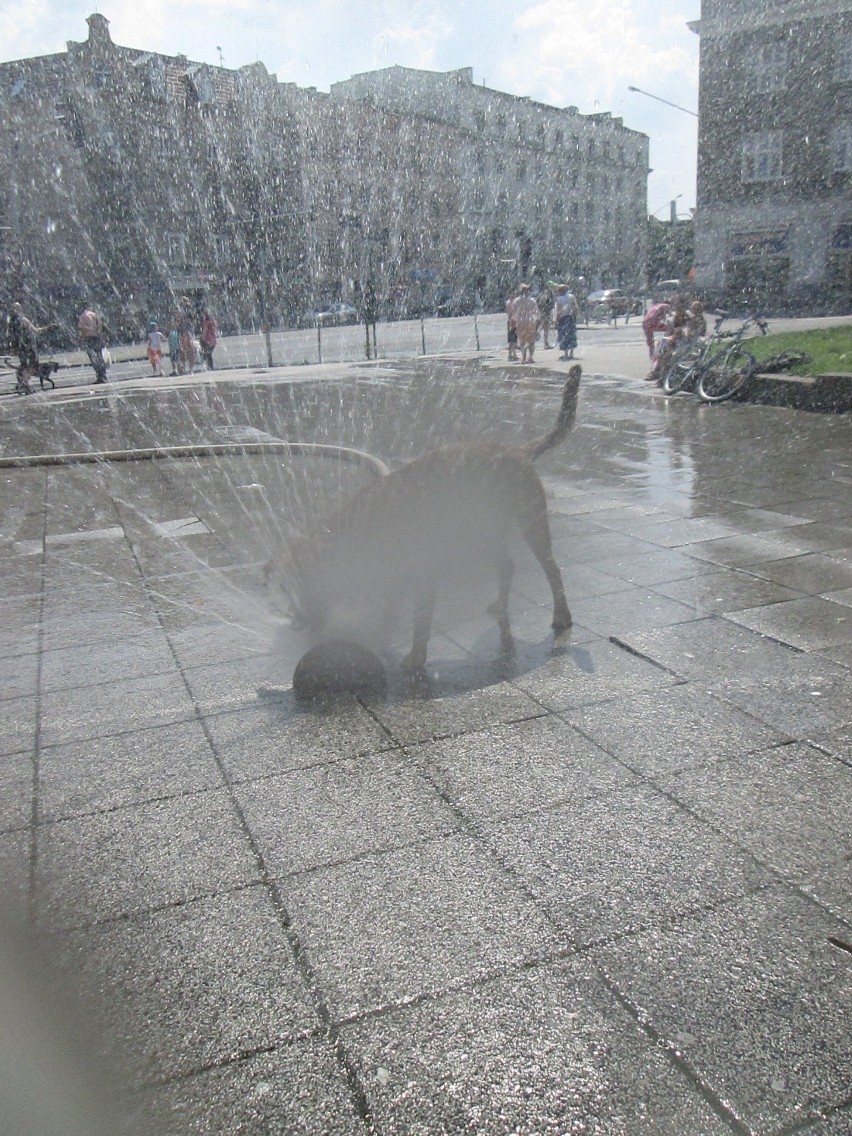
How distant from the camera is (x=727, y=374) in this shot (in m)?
14.4

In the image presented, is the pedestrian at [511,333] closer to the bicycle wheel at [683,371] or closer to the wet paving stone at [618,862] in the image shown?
the bicycle wheel at [683,371]

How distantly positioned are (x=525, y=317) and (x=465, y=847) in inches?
798

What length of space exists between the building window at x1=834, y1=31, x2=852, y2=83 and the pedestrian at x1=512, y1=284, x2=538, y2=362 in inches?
1185

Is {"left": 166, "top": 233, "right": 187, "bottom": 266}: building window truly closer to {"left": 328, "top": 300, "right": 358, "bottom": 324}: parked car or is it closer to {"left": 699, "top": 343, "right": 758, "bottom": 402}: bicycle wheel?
{"left": 328, "top": 300, "right": 358, "bottom": 324}: parked car

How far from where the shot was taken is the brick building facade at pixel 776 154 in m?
42.2

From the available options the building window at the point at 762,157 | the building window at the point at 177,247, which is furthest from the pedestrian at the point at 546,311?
the building window at the point at 177,247

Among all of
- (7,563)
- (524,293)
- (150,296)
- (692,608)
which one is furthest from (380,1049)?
(150,296)

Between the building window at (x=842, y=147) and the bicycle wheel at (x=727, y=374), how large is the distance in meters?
34.5

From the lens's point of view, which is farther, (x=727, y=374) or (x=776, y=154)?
(x=776, y=154)

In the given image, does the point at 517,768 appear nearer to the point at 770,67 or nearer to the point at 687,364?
the point at 687,364

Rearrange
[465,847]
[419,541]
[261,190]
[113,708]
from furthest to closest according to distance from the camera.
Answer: [261,190]
[419,541]
[113,708]
[465,847]

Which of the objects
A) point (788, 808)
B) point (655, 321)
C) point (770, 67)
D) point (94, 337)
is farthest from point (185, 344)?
point (770, 67)

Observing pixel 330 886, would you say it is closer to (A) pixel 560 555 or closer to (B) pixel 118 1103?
(B) pixel 118 1103

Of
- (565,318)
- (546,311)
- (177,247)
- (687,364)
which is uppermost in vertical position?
(177,247)
